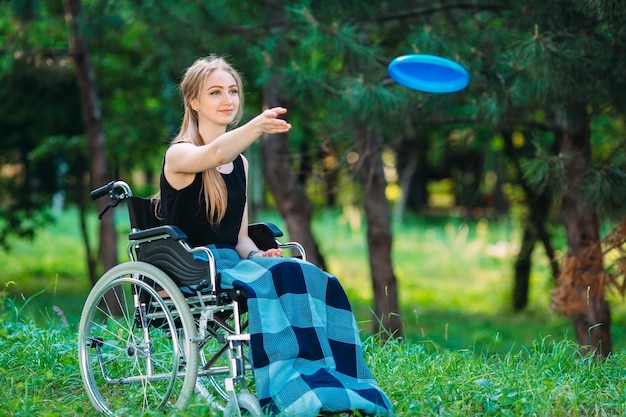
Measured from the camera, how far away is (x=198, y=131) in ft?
10.8

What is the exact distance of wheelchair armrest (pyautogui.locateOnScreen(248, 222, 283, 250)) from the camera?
3488mm

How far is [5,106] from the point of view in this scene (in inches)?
336

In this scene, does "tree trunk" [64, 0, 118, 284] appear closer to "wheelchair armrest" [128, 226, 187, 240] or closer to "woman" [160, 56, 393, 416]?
"woman" [160, 56, 393, 416]

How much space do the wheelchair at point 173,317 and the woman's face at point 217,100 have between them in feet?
1.35

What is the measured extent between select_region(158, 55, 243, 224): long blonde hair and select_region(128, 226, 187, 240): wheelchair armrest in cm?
20

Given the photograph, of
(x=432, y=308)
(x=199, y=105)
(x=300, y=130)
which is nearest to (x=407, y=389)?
→ (x=199, y=105)

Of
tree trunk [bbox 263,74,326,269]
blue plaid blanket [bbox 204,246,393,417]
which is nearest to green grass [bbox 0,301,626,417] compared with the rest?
blue plaid blanket [bbox 204,246,393,417]

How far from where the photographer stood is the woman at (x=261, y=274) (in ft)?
9.38

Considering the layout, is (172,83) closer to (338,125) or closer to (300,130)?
(300,130)

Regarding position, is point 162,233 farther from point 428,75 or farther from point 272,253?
point 428,75

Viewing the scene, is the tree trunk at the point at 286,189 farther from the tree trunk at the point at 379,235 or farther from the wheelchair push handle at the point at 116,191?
the wheelchair push handle at the point at 116,191

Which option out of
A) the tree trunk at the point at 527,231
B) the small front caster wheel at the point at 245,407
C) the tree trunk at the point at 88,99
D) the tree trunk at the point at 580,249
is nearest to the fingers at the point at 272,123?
the small front caster wheel at the point at 245,407

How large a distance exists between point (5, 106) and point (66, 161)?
917 mm

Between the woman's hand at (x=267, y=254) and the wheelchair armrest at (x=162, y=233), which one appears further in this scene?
the woman's hand at (x=267, y=254)
